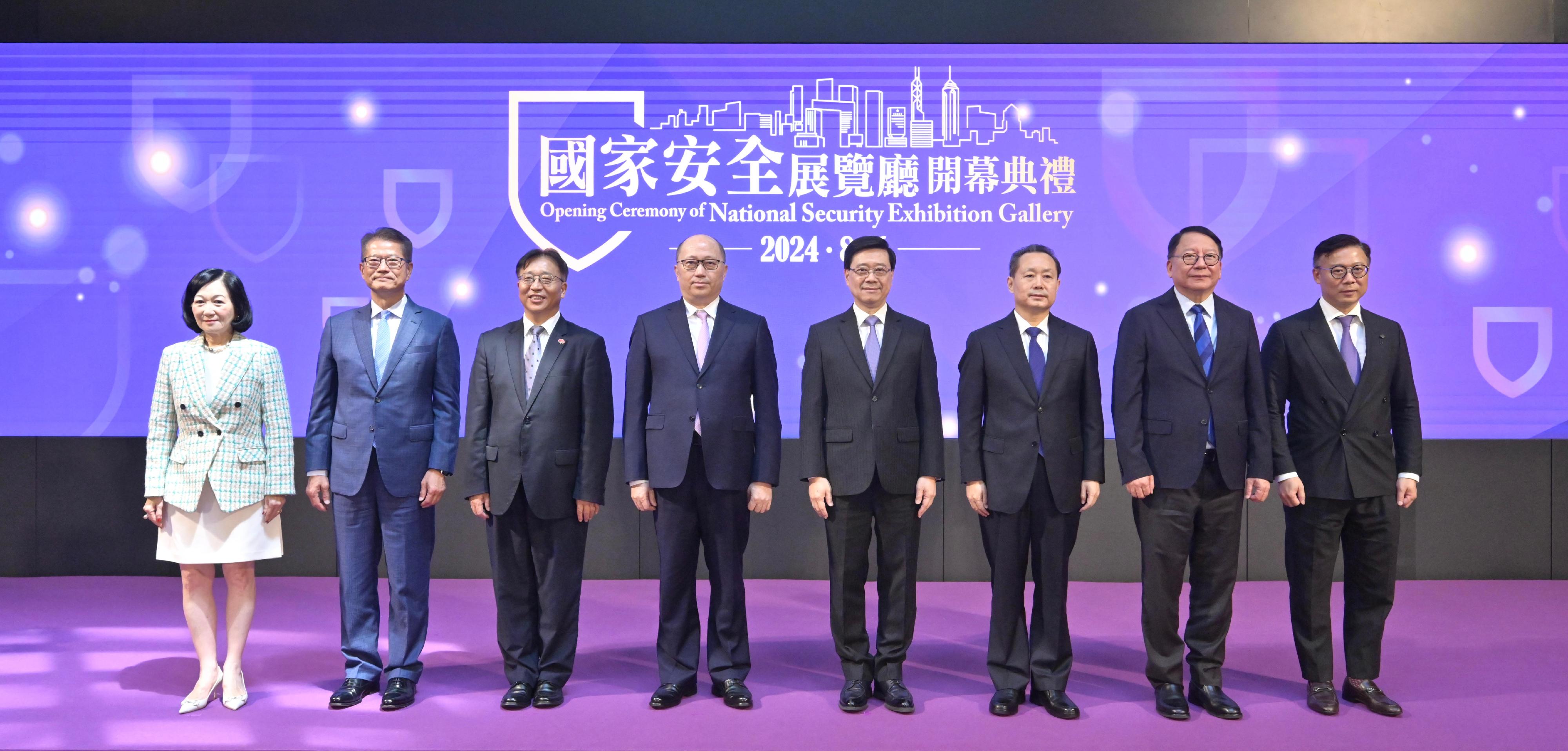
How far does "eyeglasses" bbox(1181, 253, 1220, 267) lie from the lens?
3.04 meters

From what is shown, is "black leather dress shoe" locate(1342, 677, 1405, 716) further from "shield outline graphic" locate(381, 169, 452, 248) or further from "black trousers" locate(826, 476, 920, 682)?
"shield outline graphic" locate(381, 169, 452, 248)

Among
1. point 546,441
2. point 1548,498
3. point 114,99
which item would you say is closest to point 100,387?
point 114,99

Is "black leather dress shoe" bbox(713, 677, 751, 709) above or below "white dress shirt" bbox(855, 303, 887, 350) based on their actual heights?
below

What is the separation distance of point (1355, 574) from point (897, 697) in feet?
5.63

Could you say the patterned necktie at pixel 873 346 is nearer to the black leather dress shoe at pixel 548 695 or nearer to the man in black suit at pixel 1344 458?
the man in black suit at pixel 1344 458

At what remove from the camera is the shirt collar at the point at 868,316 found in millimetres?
3111

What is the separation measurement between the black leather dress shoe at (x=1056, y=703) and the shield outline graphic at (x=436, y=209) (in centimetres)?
391

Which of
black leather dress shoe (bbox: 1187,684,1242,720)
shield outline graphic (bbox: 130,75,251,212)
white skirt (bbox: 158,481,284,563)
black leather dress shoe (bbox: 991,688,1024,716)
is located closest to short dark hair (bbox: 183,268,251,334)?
white skirt (bbox: 158,481,284,563)

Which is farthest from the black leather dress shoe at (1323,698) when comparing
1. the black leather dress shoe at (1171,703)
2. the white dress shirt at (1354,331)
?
the white dress shirt at (1354,331)

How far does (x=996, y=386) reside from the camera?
305 cm

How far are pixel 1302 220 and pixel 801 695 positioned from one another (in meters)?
3.92

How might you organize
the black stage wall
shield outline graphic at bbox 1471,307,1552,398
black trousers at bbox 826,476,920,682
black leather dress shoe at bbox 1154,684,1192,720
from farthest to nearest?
the black stage wall < shield outline graphic at bbox 1471,307,1552,398 < black trousers at bbox 826,476,920,682 < black leather dress shoe at bbox 1154,684,1192,720

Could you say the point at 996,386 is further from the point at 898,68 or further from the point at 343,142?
the point at 343,142

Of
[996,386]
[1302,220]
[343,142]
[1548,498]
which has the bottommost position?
[1548,498]
